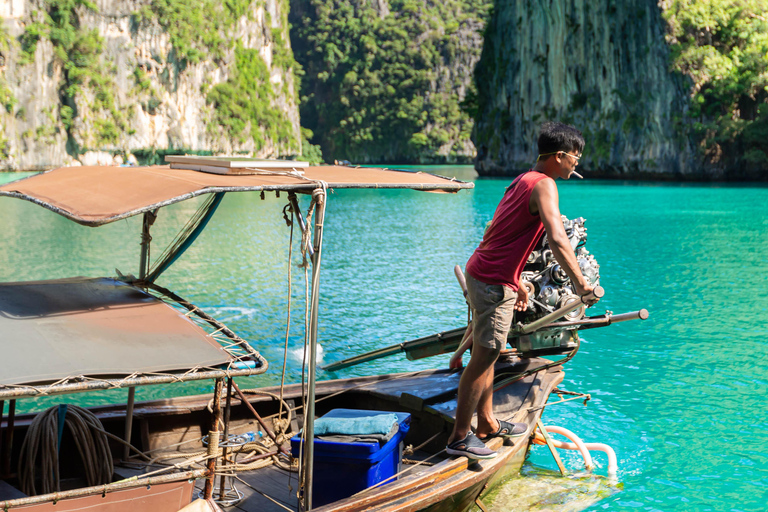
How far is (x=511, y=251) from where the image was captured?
4266 millimetres

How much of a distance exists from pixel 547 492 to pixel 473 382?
201 cm

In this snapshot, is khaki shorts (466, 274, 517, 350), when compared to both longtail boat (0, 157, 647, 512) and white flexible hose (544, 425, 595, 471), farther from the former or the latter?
white flexible hose (544, 425, 595, 471)

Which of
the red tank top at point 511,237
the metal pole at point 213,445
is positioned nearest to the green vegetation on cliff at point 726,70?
the red tank top at point 511,237

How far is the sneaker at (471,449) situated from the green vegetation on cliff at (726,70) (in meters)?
45.9

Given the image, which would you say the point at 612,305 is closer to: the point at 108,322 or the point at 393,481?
the point at 393,481

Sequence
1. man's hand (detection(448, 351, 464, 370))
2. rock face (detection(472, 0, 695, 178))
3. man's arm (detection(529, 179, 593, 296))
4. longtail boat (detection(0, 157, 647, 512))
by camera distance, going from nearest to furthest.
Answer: longtail boat (detection(0, 157, 647, 512))
man's arm (detection(529, 179, 593, 296))
man's hand (detection(448, 351, 464, 370))
rock face (detection(472, 0, 695, 178))

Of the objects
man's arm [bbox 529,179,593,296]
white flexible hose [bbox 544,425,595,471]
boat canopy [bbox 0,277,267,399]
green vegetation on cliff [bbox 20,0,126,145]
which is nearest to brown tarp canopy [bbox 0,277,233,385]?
boat canopy [bbox 0,277,267,399]

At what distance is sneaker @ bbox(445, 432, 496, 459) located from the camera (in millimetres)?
4637

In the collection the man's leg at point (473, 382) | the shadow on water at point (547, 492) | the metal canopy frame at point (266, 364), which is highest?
the metal canopy frame at point (266, 364)

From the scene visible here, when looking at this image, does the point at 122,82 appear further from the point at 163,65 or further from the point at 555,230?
the point at 555,230

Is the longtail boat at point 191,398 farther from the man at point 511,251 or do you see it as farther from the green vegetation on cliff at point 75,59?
the green vegetation on cliff at point 75,59

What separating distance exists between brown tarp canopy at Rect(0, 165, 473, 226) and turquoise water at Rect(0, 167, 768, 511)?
9.18 ft

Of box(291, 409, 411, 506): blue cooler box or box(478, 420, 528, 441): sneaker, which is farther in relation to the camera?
box(478, 420, 528, 441): sneaker

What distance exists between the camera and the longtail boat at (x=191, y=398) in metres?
3.75
